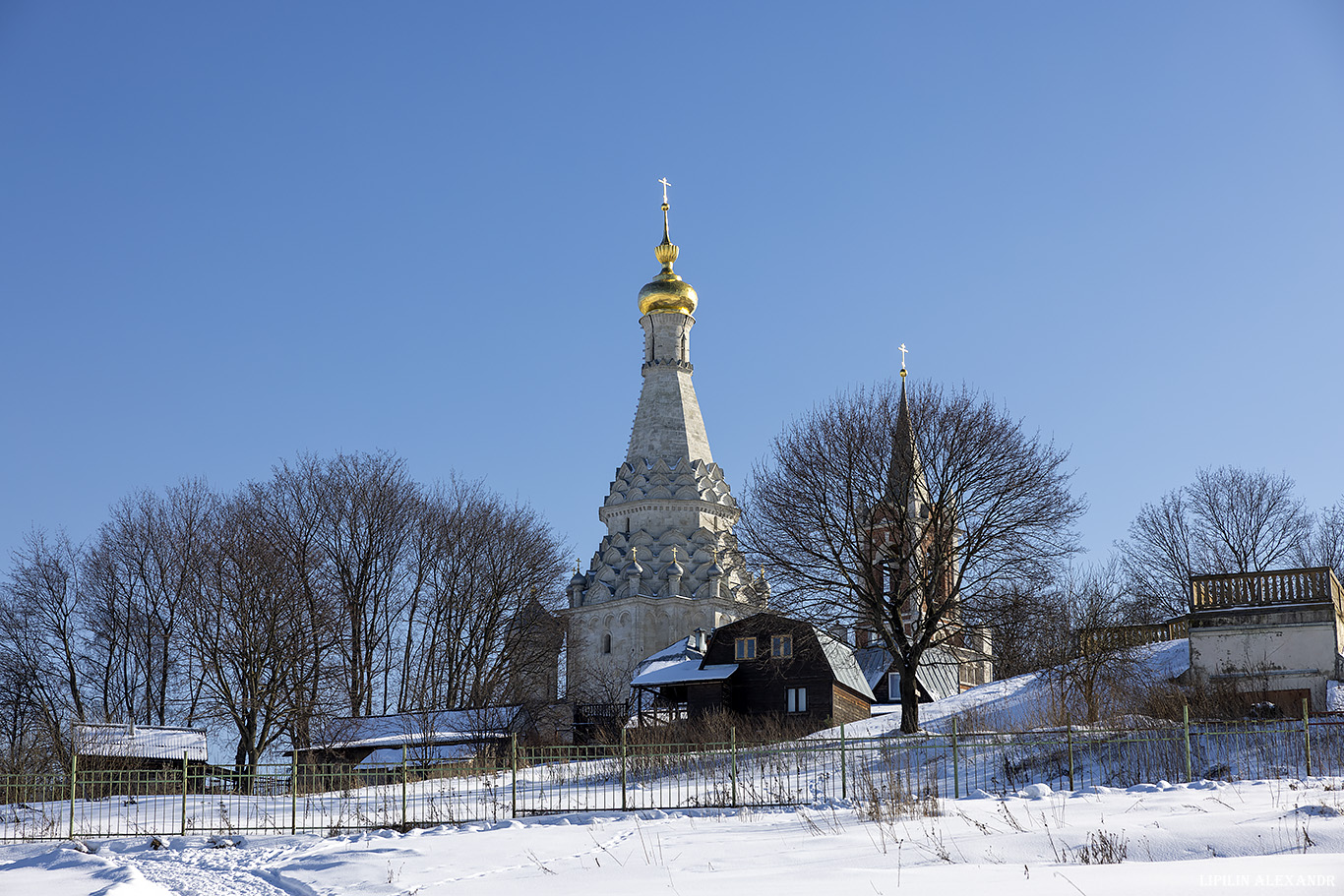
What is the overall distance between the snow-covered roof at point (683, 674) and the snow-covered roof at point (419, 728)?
14.1 feet

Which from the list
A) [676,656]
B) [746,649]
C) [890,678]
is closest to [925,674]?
[890,678]

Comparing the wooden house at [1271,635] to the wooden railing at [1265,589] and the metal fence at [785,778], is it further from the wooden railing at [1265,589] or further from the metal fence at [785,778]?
the metal fence at [785,778]

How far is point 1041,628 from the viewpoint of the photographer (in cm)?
2938

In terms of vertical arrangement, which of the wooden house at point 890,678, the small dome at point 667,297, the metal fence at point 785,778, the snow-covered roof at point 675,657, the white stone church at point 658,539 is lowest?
the metal fence at point 785,778

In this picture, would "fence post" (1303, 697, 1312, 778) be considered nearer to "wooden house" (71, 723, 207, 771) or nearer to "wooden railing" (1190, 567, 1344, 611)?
"wooden railing" (1190, 567, 1344, 611)

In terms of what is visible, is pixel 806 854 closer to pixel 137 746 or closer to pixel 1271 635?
pixel 1271 635

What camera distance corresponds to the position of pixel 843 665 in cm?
4000

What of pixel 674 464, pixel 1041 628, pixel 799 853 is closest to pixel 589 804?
pixel 799 853

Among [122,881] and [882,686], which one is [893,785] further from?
[882,686]

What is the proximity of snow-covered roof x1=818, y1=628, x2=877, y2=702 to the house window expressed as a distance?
7.01 ft

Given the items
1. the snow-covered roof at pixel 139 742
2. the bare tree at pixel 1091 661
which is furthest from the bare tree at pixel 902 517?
the snow-covered roof at pixel 139 742

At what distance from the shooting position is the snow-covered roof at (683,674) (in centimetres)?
3819

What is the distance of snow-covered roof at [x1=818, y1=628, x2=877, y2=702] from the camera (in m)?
38.4

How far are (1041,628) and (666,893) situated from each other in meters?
21.4
